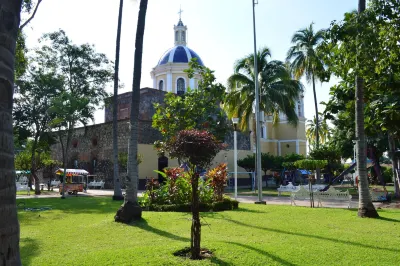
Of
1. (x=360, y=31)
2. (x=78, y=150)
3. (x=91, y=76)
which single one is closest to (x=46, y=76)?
(x=91, y=76)

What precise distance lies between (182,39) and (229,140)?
17.8 meters

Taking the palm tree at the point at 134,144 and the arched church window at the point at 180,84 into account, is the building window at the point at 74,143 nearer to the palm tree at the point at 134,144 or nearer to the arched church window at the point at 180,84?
the arched church window at the point at 180,84

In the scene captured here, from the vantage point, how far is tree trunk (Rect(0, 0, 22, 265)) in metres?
2.89

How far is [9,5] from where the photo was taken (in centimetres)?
314

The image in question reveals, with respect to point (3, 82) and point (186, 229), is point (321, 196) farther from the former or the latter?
point (3, 82)

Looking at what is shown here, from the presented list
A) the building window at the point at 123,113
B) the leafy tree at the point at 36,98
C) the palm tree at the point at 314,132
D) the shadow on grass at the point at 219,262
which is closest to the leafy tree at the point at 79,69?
the leafy tree at the point at 36,98

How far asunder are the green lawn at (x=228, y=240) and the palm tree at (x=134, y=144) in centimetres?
37

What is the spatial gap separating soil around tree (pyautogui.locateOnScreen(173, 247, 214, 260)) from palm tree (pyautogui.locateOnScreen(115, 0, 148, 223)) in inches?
148

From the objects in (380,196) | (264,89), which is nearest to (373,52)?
(380,196)

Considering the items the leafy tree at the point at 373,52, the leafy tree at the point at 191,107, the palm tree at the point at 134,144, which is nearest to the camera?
the leafy tree at the point at 373,52

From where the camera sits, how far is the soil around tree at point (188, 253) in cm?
587

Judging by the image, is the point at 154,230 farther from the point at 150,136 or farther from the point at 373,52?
the point at 150,136

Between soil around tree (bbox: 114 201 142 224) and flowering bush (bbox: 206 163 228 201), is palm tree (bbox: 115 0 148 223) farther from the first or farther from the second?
flowering bush (bbox: 206 163 228 201)

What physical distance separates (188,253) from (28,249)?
3.03m
